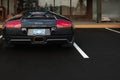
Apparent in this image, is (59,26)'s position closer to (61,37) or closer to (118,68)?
(61,37)

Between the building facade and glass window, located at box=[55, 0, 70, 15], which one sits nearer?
the building facade

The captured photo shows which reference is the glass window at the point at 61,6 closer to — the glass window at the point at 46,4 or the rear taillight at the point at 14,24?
the glass window at the point at 46,4

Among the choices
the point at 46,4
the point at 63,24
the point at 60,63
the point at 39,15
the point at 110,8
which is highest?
the point at 46,4

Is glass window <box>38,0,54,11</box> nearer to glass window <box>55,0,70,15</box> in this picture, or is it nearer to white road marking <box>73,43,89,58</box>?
glass window <box>55,0,70,15</box>

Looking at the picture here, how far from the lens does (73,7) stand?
2348cm

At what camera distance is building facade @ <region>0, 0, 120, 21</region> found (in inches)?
913

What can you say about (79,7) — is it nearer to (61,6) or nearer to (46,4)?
(61,6)

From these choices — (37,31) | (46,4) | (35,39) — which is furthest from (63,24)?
(46,4)

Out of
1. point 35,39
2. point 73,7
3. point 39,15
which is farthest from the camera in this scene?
point 73,7

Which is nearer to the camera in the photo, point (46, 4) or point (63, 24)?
point (63, 24)

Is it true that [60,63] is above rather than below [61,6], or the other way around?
below

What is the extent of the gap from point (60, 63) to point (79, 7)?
51.2 feet

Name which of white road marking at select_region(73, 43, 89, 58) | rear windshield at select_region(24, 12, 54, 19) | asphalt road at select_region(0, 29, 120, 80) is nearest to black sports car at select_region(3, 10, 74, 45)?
rear windshield at select_region(24, 12, 54, 19)

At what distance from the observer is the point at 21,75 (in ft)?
22.8
